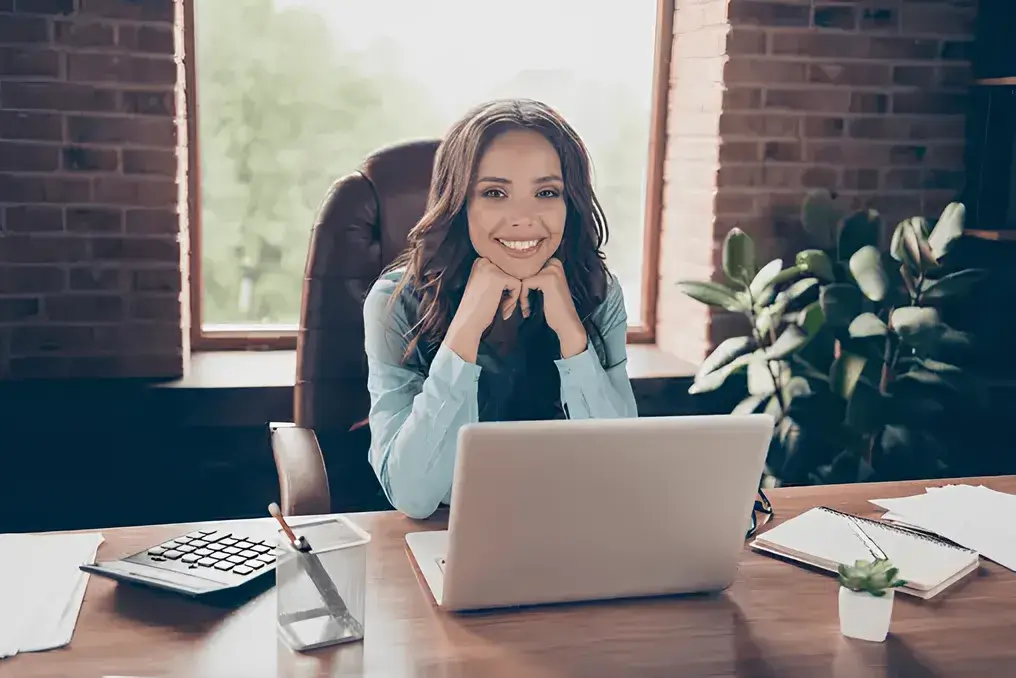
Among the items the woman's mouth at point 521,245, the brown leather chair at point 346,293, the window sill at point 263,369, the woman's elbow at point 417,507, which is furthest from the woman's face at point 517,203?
the window sill at point 263,369

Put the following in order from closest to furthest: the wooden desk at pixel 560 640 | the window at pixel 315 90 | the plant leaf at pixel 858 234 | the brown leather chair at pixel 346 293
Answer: the wooden desk at pixel 560 640 → the brown leather chair at pixel 346 293 → the plant leaf at pixel 858 234 → the window at pixel 315 90

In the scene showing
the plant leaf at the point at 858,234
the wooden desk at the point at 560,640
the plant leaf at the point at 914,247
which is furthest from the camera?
the plant leaf at the point at 858,234

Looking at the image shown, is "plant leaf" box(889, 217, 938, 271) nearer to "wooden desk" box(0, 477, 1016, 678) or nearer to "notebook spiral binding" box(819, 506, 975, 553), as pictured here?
"notebook spiral binding" box(819, 506, 975, 553)

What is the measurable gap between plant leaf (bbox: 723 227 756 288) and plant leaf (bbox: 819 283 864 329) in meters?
0.19

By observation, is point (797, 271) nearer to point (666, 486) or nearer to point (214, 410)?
point (214, 410)

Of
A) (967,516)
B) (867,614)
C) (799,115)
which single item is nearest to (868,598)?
(867,614)

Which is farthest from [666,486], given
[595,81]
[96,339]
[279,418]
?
[595,81]

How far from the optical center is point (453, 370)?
151cm

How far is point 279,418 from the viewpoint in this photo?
242 cm

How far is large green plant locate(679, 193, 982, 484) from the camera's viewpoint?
232 centimetres

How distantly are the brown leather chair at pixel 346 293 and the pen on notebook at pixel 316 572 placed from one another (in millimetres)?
693

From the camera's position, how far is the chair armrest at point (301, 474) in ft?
5.20

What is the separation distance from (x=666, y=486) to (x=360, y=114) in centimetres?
189

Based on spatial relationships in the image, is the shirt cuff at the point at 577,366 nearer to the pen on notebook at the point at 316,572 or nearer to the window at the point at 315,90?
the pen on notebook at the point at 316,572
